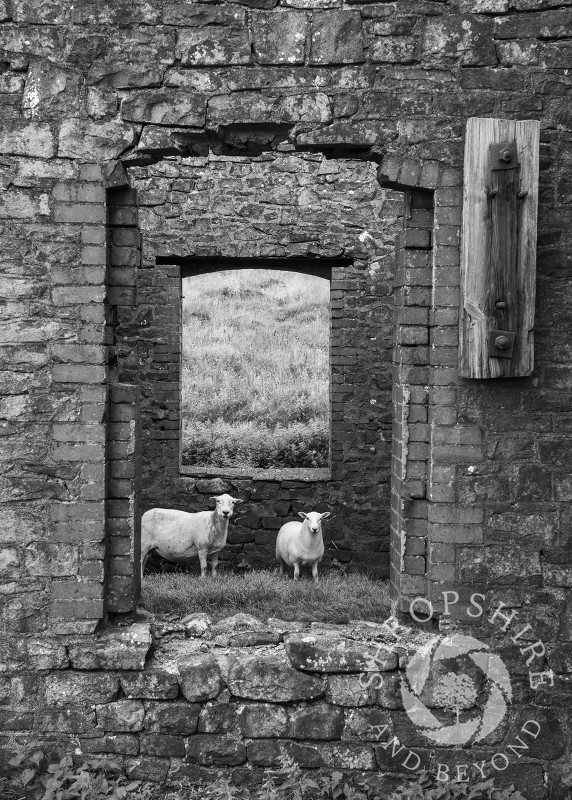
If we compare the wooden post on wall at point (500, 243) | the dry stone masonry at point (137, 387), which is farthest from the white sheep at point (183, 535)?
the wooden post on wall at point (500, 243)

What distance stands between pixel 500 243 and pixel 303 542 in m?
4.51

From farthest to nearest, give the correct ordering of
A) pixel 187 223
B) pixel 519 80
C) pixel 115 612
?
pixel 187 223
pixel 115 612
pixel 519 80

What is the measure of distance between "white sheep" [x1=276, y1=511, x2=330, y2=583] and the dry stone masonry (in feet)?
11.0

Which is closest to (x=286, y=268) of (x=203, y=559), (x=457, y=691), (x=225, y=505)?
Answer: (x=225, y=505)

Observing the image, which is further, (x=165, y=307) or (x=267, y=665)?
(x=165, y=307)

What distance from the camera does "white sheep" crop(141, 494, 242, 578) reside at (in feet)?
26.2

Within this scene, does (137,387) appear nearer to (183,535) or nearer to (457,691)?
(457,691)

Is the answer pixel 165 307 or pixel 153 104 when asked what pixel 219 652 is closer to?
pixel 153 104

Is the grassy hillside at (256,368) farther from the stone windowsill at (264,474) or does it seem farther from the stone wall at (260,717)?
the stone wall at (260,717)

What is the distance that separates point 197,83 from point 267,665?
3.04m

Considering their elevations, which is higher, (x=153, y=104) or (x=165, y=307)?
(x=153, y=104)

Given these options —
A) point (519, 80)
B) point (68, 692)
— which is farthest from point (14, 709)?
point (519, 80)

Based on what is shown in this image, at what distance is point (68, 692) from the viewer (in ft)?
13.3

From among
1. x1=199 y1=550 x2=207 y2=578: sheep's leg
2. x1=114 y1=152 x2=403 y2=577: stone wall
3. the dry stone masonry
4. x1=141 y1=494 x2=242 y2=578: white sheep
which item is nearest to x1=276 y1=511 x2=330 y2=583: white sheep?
x1=141 y1=494 x2=242 y2=578: white sheep
